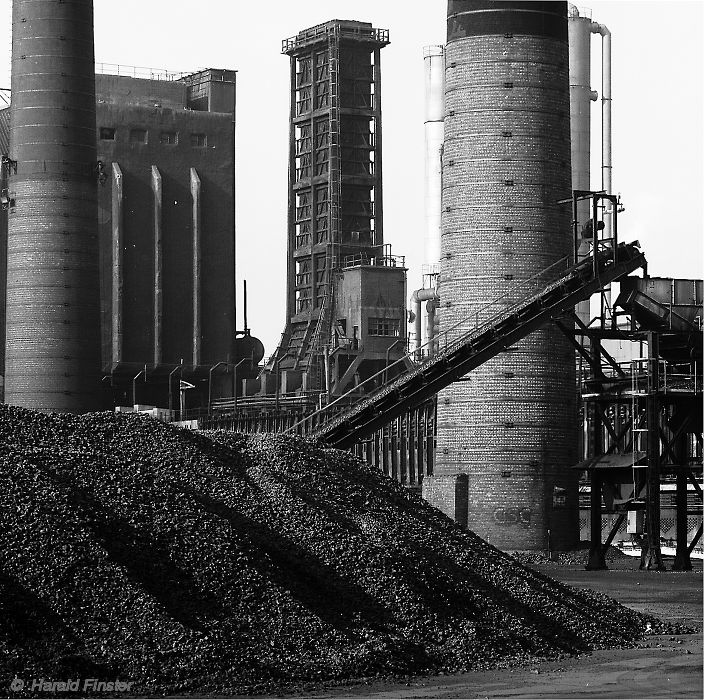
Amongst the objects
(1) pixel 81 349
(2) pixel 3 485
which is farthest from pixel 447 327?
(2) pixel 3 485

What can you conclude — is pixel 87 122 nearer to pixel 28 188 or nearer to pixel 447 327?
pixel 28 188

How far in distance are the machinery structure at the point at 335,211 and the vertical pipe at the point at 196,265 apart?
3772 mm

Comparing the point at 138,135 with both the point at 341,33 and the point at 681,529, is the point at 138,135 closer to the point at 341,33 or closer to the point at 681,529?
the point at 341,33

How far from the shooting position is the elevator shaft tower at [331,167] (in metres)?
81.3

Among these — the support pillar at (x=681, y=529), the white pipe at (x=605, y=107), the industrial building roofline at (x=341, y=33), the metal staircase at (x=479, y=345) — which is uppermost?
the industrial building roofline at (x=341, y=33)

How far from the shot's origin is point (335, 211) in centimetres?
8131

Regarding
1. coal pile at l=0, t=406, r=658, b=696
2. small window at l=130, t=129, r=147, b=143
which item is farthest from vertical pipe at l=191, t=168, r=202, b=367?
coal pile at l=0, t=406, r=658, b=696

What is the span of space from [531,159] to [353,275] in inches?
1392

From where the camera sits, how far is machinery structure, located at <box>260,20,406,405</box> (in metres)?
79.1

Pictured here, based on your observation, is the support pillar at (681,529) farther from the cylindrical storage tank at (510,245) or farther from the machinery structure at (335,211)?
the machinery structure at (335,211)

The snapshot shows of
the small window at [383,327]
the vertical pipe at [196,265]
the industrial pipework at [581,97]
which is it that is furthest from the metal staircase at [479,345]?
the vertical pipe at [196,265]

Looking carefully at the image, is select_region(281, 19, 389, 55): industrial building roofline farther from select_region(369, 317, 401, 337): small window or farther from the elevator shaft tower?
select_region(369, 317, 401, 337): small window

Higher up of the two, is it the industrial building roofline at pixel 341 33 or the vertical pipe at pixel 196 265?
the industrial building roofline at pixel 341 33

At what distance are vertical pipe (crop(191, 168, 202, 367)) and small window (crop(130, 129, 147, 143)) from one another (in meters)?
3.12
